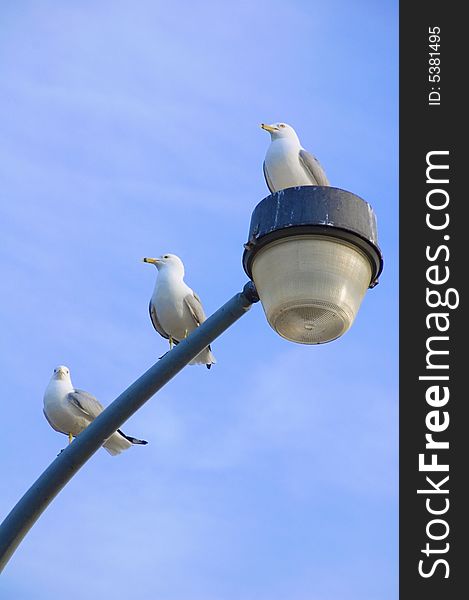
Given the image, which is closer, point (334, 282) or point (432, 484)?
point (334, 282)

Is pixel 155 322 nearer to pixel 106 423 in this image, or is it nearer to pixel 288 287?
pixel 106 423

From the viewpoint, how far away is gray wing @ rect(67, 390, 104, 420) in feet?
40.7

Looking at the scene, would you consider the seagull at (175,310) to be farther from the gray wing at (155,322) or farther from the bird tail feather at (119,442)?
the bird tail feather at (119,442)

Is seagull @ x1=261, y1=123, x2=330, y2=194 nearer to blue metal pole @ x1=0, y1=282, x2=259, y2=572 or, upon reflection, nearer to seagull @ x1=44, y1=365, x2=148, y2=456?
blue metal pole @ x1=0, y1=282, x2=259, y2=572

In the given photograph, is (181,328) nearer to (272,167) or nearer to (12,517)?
(272,167)

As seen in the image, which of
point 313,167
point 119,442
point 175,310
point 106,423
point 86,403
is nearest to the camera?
point 106,423

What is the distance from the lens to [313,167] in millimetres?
8281

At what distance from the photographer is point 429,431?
8.07 meters

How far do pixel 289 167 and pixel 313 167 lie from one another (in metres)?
0.17

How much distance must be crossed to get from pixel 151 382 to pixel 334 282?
33.7 inches

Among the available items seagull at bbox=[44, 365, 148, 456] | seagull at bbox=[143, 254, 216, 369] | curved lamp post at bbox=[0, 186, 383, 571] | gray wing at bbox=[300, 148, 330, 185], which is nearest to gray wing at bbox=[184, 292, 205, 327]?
seagull at bbox=[143, 254, 216, 369]

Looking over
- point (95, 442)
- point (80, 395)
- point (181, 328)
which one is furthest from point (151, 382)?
point (80, 395)

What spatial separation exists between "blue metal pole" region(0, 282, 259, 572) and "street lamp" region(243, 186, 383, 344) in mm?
216

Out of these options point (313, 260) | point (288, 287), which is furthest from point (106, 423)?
point (313, 260)
